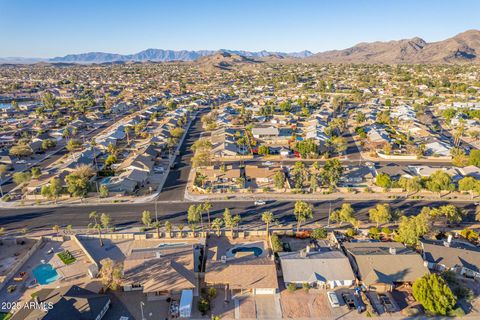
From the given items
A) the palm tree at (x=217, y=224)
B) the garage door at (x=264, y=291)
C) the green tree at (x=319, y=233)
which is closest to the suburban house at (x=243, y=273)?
the garage door at (x=264, y=291)

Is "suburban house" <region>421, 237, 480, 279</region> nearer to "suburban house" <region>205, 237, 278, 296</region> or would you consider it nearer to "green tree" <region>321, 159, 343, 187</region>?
"suburban house" <region>205, 237, 278, 296</region>

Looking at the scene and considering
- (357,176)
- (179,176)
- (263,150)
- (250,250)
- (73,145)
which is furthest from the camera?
(73,145)

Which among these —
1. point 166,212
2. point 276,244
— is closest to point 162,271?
point 276,244

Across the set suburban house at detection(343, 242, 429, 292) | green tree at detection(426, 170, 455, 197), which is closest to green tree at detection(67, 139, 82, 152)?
suburban house at detection(343, 242, 429, 292)

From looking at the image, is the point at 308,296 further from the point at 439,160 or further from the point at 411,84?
the point at 411,84

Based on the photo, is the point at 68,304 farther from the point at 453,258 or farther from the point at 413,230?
the point at 453,258

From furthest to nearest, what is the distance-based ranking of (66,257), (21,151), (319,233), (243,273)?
(21,151), (319,233), (66,257), (243,273)
